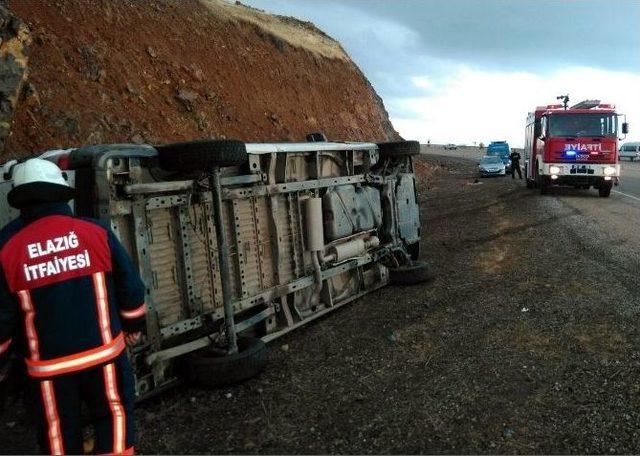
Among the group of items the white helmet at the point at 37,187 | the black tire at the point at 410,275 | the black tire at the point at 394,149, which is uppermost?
the black tire at the point at 394,149

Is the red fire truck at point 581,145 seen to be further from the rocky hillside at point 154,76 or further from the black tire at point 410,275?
the black tire at point 410,275

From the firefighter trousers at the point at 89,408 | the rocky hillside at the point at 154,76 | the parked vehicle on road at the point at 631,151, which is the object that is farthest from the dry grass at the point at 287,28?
the parked vehicle on road at the point at 631,151

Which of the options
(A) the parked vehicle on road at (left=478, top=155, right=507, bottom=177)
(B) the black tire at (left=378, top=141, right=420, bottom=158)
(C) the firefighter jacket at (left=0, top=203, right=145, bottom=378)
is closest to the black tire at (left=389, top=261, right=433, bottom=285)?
(B) the black tire at (left=378, top=141, right=420, bottom=158)

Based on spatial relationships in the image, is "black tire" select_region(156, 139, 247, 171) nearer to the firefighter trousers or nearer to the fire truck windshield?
the firefighter trousers

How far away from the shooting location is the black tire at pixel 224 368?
4285 mm

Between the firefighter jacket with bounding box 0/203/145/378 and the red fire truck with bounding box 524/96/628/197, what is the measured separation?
631 inches

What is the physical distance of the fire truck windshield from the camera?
15406 millimetres

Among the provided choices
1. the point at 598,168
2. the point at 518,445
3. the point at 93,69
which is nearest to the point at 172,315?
the point at 518,445

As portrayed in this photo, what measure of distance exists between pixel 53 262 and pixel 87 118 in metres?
9.87

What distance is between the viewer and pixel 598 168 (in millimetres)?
15539

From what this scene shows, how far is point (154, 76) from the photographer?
14.9 meters

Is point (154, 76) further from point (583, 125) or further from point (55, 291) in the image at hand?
point (55, 291)

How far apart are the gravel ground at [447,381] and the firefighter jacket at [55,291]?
4.07 feet

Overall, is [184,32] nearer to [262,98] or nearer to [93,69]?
[262,98]
